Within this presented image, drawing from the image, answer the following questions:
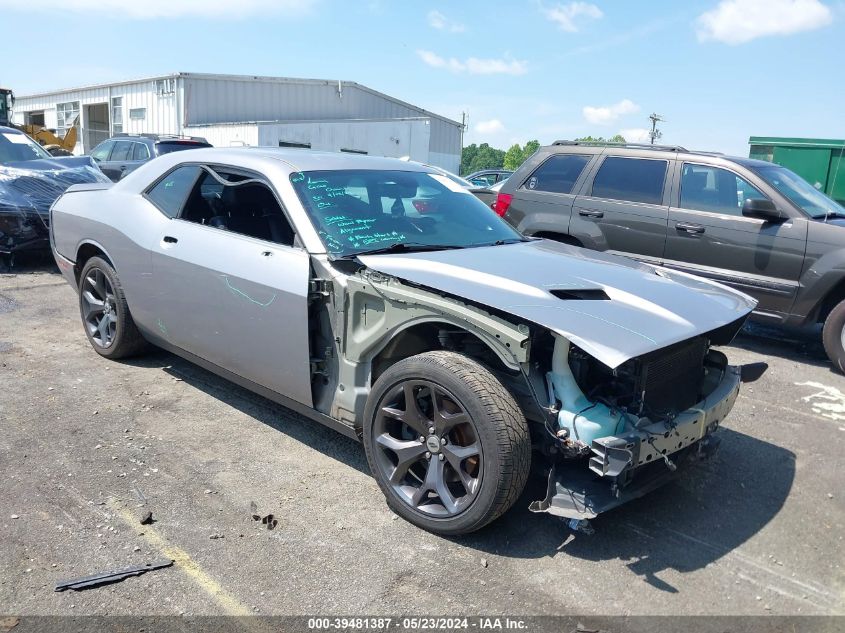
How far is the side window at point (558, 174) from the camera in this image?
7605mm

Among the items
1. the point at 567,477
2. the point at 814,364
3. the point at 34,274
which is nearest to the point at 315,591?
the point at 567,477

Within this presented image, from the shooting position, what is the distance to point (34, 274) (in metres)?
8.63

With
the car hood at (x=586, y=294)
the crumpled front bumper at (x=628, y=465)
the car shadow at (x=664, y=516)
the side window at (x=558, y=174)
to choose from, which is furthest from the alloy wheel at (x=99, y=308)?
the side window at (x=558, y=174)

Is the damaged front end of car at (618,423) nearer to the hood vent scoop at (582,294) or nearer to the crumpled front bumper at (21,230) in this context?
the hood vent scoop at (582,294)

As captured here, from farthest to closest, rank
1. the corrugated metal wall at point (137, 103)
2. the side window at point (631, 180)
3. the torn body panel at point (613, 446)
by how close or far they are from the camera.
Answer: the corrugated metal wall at point (137, 103), the side window at point (631, 180), the torn body panel at point (613, 446)

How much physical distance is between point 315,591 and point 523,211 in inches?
223

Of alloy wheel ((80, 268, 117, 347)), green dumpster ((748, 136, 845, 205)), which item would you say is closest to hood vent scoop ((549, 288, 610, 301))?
alloy wheel ((80, 268, 117, 347))

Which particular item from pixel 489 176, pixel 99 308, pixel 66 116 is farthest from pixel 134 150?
pixel 66 116

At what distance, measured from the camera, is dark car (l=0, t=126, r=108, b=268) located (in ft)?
27.9

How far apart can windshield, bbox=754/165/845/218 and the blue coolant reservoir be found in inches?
180

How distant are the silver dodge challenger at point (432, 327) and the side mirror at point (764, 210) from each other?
2.84 meters

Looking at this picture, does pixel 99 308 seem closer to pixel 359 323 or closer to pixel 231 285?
pixel 231 285

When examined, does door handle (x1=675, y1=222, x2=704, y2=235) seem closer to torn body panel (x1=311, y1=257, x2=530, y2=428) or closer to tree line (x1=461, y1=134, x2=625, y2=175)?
torn body panel (x1=311, y1=257, x2=530, y2=428)

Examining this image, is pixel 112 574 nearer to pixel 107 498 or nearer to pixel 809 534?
pixel 107 498
